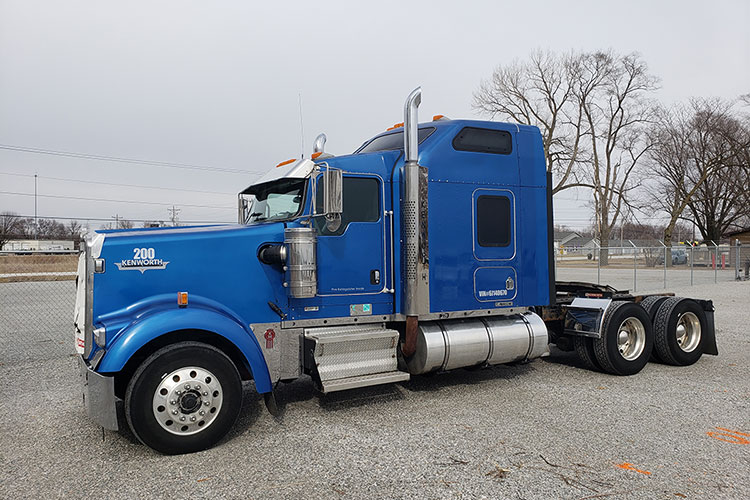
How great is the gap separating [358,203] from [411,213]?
0.60m

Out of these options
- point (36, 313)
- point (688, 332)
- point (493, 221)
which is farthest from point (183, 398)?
point (36, 313)

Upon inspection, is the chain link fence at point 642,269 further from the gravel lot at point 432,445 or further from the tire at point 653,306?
the gravel lot at point 432,445

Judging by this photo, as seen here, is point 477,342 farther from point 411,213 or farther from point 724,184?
point 724,184

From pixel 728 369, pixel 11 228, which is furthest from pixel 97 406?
pixel 11 228

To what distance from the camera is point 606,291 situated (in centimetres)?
829

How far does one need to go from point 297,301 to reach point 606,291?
5.08 metres

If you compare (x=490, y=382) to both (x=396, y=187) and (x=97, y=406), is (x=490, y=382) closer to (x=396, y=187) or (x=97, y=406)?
(x=396, y=187)

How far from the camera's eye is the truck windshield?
574 centimetres

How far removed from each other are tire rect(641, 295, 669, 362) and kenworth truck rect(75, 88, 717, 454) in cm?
27

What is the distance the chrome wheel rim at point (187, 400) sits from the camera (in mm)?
4613

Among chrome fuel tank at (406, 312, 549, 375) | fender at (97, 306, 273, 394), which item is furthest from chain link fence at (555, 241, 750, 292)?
fender at (97, 306, 273, 394)

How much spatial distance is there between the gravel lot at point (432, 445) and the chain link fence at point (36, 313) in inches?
95.6

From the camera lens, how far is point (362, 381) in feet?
18.6

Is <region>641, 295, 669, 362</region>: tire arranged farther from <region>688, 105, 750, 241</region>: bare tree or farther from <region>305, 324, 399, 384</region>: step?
<region>688, 105, 750, 241</region>: bare tree
